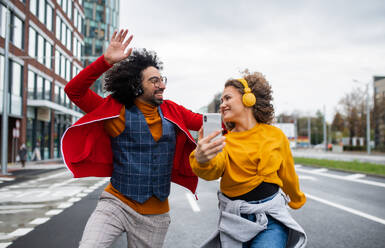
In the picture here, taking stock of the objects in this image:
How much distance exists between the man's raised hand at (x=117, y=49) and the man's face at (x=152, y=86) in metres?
0.36

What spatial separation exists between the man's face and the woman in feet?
1.92

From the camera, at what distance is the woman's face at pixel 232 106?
2.54 meters

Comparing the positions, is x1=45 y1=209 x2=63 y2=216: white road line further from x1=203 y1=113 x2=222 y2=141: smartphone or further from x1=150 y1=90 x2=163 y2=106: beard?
x1=203 y1=113 x2=222 y2=141: smartphone

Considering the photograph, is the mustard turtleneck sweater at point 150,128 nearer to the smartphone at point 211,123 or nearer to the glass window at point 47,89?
the smartphone at point 211,123

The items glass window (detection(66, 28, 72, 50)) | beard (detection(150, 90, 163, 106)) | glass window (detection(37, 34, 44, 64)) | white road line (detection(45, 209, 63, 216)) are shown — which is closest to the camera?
beard (detection(150, 90, 163, 106))

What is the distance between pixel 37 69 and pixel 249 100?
1282 inches

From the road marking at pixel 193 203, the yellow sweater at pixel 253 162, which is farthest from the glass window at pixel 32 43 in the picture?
the yellow sweater at pixel 253 162

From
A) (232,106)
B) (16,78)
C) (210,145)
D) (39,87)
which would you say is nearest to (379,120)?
(39,87)

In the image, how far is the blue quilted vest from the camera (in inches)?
105

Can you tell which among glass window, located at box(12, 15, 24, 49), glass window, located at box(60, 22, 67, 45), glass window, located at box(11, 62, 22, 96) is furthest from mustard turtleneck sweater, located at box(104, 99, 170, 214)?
glass window, located at box(60, 22, 67, 45)

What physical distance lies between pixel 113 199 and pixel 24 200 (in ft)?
24.6

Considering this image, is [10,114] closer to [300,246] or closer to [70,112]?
[70,112]

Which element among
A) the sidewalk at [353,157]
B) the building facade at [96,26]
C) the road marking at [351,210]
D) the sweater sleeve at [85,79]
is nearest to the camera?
the sweater sleeve at [85,79]

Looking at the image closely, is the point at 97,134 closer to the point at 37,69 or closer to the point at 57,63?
the point at 37,69
